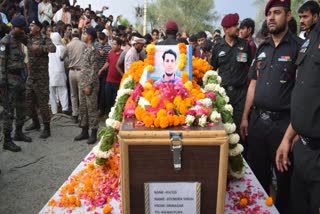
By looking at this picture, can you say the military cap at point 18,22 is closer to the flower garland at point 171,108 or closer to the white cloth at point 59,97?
the white cloth at point 59,97

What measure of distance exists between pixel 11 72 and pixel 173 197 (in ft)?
Result: 14.2

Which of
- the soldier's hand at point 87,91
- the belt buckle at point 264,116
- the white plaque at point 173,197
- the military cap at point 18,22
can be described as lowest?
the soldier's hand at point 87,91

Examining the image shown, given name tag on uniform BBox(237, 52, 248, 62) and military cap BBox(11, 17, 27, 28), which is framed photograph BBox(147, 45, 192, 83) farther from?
military cap BBox(11, 17, 27, 28)

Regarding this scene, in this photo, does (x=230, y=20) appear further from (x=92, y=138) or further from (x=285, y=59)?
(x=92, y=138)

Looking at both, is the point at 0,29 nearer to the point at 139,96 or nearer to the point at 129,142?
the point at 139,96

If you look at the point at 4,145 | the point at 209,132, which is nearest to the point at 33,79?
the point at 4,145

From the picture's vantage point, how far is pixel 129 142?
1.74 metres

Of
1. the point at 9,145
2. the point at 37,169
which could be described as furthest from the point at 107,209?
→ the point at 9,145

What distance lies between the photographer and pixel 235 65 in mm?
4531

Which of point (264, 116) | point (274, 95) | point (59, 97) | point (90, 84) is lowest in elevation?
point (59, 97)

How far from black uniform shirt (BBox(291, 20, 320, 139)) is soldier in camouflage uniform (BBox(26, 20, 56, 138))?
4.61 metres

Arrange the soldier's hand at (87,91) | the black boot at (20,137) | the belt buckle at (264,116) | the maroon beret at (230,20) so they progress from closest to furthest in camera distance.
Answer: the belt buckle at (264,116) → the maroon beret at (230,20) → the soldier's hand at (87,91) → the black boot at (20,137)

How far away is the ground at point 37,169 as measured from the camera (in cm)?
384

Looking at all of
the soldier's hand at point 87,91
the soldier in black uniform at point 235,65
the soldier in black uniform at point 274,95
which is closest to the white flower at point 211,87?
the soldier in black uniform at point 274,95
